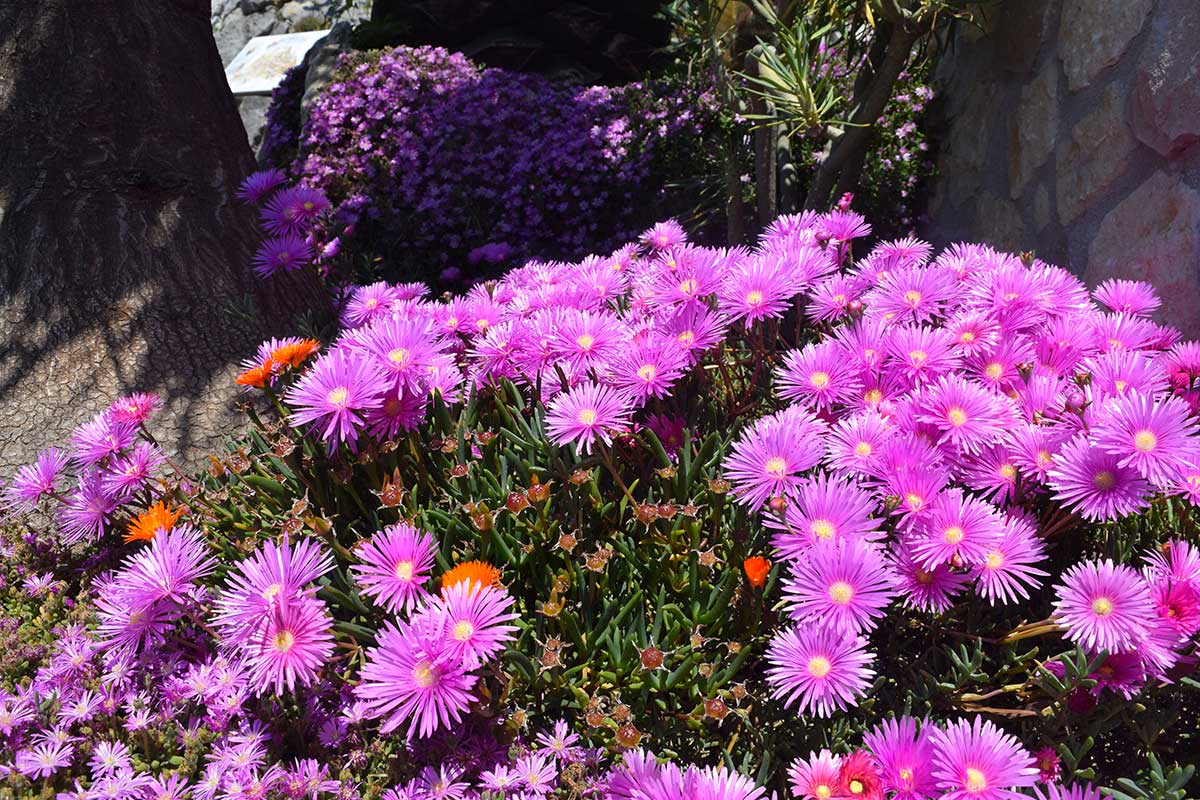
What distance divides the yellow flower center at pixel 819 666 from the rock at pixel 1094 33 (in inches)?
83.0

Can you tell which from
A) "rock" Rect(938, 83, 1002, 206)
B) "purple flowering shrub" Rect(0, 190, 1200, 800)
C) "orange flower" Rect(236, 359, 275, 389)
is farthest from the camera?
"rock" Rect(938, 83, 1002, 206)

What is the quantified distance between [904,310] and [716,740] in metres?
0.87

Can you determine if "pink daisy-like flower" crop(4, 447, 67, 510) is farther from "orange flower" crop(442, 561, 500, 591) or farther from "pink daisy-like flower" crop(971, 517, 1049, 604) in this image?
"pink daisy-like flower" crop(971, 517, 1049, 604)

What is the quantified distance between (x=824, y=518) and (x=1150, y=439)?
18.0 inches

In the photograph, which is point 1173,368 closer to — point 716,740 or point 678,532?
point 678,532

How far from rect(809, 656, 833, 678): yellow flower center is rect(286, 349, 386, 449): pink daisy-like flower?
76 centimetres

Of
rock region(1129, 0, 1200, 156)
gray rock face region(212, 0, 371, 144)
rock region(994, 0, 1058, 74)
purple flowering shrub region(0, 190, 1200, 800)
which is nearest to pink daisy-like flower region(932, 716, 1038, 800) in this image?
purple flowering shrub region(0, 190, 1200, 800)

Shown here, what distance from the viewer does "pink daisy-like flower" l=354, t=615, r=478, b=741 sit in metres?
1.04

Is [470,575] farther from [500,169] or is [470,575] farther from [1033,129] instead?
[500,169]

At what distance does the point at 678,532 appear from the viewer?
55.1 inches

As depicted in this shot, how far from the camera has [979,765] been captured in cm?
101

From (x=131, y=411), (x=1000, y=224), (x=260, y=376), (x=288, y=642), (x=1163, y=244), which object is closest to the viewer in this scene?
(x=288, y=642)

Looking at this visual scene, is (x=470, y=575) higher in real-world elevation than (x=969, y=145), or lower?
higher

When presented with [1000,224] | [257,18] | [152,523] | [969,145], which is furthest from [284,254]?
[257,18]
